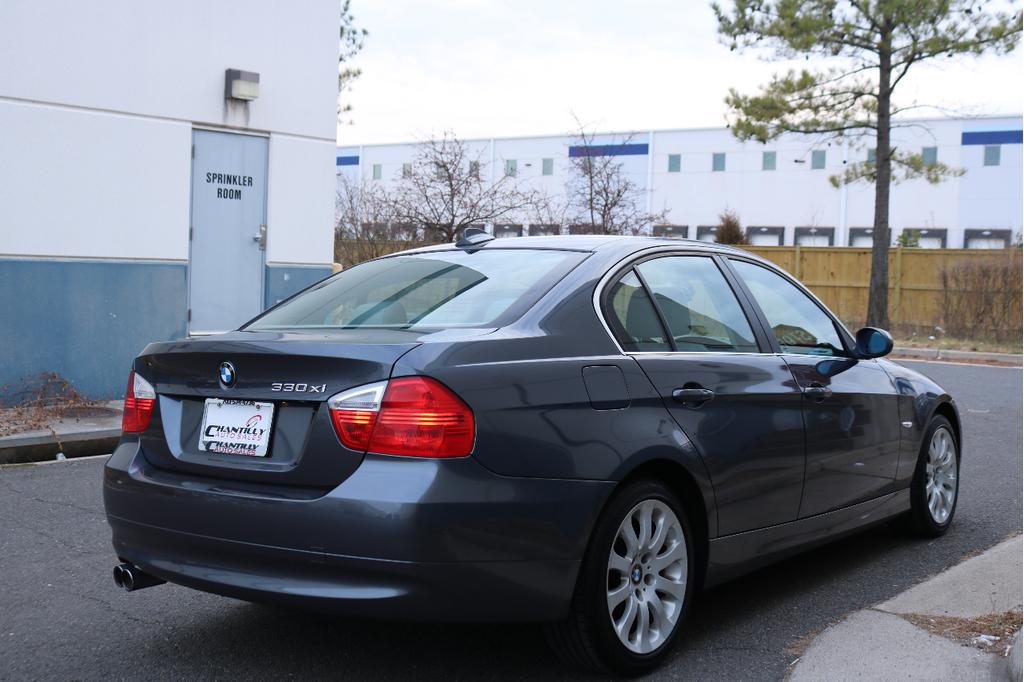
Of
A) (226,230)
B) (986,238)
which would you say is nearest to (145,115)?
(226,230)

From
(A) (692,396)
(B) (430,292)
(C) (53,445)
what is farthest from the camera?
(C) (53,445)

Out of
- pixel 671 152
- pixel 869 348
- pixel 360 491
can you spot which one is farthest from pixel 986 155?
pixel 360 491

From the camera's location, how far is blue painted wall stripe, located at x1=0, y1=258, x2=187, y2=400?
10.0 m

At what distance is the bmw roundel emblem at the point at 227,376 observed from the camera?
3.76m

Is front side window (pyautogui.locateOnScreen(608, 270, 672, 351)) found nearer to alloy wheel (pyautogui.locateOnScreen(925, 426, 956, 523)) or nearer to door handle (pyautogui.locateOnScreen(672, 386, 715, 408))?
door handle (pyautogui.locateOnScreen(672, 386, 715, 408))

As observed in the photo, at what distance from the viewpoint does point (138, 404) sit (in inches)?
162

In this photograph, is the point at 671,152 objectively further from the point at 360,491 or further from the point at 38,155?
the point at 360,491

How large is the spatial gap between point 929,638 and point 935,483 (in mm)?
2106

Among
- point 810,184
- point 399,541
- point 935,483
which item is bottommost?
point 935,483

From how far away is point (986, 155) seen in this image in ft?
155

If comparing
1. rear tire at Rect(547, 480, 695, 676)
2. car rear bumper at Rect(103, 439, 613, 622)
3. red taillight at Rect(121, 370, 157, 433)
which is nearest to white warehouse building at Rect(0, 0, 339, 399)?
red taillight at Rect(121, 370, 157, 433)

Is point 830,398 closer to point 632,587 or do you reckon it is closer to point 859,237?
point 632,587

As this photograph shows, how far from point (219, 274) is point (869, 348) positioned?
7.96 meters

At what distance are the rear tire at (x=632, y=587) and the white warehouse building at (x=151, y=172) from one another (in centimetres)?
745
